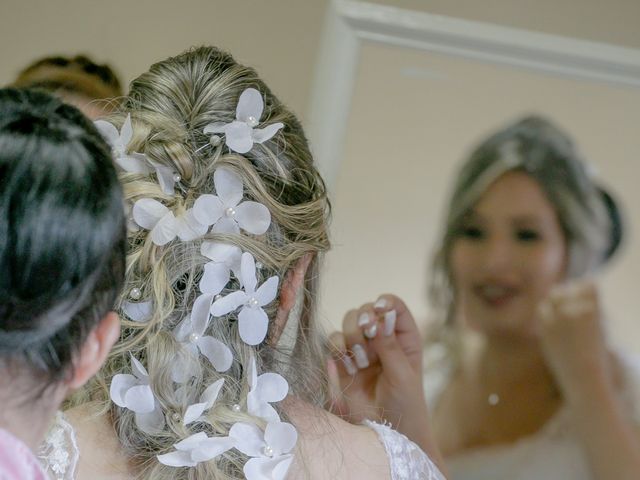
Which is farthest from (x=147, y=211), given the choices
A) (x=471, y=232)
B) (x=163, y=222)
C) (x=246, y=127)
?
(x=471, y=232)

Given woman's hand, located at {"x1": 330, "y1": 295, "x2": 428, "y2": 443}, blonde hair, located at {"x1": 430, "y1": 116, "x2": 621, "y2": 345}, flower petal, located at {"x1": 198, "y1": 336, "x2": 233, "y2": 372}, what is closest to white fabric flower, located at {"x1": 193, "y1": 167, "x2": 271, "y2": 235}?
flower petal, located at {"x1": 198, "y1": 336, "x2": 233, "y2": 372}

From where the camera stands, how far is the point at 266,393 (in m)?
0.85

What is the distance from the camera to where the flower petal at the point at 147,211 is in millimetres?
814

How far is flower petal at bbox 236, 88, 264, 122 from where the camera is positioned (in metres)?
0.85

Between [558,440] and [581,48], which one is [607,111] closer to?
[581,48]

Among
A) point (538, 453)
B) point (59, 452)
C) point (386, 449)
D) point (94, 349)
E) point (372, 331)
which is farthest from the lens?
point (538, 453)

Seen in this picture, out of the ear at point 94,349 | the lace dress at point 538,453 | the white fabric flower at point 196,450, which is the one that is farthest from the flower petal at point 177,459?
the lace dress at point 538,453

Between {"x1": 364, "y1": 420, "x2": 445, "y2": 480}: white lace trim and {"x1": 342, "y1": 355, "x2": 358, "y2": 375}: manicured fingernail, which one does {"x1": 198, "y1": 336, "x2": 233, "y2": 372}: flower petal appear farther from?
{"x1": 342, "y1": 355, "x2": 358, "y2": 375}: manicured fingernail

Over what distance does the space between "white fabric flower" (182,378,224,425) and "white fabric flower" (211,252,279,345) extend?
5cm

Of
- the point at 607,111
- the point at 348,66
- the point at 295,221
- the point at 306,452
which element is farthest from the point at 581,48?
the point at 306,452

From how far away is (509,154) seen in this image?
1.31 metres

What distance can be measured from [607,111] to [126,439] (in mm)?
888

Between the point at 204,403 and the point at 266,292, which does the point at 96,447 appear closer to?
the point at 204,403

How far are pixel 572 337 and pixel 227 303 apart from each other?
636 millimetres
